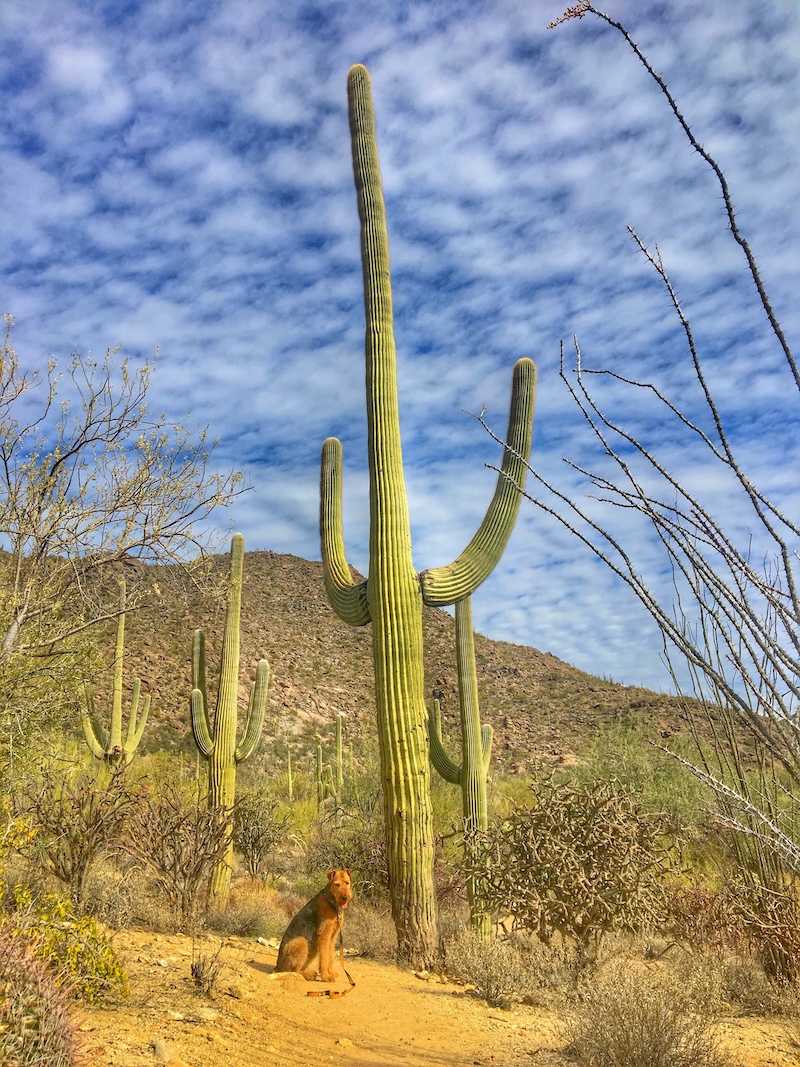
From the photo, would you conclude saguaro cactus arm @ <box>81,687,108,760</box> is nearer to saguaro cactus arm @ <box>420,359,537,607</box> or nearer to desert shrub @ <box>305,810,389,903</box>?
desert shrub @ <box>305,810,389,903</box>

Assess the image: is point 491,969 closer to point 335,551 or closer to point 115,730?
point 335,551

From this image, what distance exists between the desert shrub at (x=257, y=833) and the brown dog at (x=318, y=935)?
7377 mm

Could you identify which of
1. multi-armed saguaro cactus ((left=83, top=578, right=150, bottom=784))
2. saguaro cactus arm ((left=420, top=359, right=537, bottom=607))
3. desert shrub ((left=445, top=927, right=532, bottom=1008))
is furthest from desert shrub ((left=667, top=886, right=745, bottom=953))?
multi-armed saguaro cactus ((left=83, top=578, right=150, bottom=784))

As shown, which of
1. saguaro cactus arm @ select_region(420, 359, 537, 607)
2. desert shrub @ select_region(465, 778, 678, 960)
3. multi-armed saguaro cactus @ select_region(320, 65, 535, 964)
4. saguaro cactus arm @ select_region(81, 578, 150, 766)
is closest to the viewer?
desert shrub @ select_region(465, 778, 678, 960)

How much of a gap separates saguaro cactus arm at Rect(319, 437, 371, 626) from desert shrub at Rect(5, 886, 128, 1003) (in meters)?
4.59

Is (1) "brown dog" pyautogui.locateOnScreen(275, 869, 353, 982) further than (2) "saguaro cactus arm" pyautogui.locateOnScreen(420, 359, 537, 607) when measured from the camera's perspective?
No

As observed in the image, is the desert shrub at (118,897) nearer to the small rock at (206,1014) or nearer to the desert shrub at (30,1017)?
the small rock at (206,1014)

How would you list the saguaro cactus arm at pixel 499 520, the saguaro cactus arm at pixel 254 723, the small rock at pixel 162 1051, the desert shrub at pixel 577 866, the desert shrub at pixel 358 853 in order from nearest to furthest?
the small rock at pixel 162 1051 < the desert shrub at pixel 577 866 < the saguaro cactus arm at pixel 499 520 < the desert shrub at pixel 358 853 < the saguaro cactus arm at pixel 254 723

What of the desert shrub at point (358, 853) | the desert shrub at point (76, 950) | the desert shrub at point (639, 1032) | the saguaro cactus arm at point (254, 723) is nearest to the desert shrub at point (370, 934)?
the desert shrub at point (358, 853)

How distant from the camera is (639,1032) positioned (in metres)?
4.71

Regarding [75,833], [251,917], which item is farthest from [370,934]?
[75,833]

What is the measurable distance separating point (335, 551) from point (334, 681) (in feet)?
88.1

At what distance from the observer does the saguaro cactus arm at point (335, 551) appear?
30.6 ft

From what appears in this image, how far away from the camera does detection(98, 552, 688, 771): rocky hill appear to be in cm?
2970
